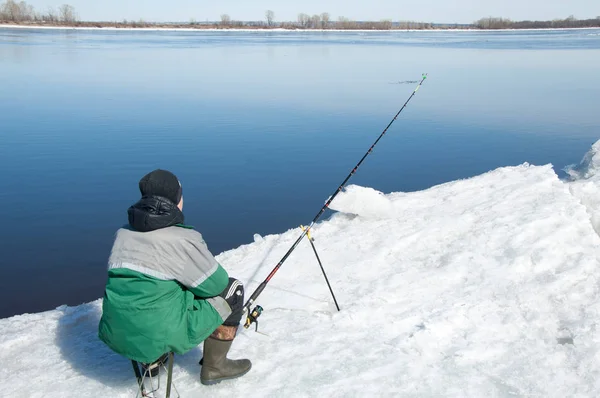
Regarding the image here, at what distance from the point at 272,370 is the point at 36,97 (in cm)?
1850

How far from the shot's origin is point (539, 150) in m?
12.8

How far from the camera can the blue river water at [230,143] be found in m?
8.22

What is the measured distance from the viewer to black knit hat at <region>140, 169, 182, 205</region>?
3.02 metres

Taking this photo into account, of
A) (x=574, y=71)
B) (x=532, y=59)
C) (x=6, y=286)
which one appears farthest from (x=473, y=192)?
(x=532, y=59)

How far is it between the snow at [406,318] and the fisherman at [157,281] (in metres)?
0.67

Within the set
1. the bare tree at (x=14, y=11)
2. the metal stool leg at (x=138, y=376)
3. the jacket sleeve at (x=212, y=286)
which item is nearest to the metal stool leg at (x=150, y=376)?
the metal stool leg at (x=138, y=376)

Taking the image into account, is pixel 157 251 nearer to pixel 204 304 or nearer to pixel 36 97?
pixel 204 304

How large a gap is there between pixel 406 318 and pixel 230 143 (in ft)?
32.1

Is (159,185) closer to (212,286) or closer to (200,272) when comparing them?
(200,272)

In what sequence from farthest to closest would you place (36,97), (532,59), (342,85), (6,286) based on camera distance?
(532,59), (342,85), (36,97), (6,286)

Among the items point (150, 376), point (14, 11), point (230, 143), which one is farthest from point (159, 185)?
point (14, 11)

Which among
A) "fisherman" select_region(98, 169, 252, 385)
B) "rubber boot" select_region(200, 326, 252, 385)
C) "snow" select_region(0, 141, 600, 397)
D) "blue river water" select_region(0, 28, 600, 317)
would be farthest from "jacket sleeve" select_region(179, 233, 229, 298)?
"blue river water" select_region(0, 28, 600, 317)

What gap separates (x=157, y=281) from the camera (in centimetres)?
296

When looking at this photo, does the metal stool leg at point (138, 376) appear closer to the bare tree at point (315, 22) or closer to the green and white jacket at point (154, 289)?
the green and white jacket at point (154, 289)
